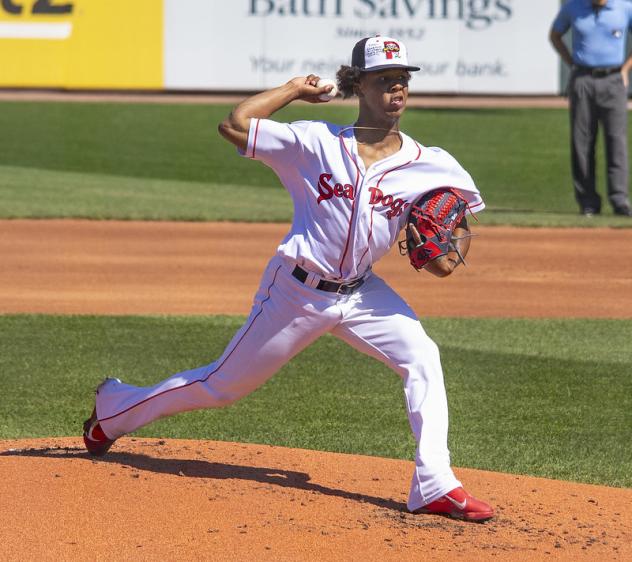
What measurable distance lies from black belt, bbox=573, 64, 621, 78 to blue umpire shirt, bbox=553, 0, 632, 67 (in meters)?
0.04

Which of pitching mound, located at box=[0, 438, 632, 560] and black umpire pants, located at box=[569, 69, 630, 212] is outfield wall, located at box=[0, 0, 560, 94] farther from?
pitching mound, located at box=[0, 438, 632, 560]

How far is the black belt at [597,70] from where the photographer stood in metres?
14.3

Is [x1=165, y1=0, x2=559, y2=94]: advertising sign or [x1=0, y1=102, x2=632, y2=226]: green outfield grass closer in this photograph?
[x1=0, y1=102, x2=632, y2=226]: green outfield grass

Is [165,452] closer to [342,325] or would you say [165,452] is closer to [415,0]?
[342,325]

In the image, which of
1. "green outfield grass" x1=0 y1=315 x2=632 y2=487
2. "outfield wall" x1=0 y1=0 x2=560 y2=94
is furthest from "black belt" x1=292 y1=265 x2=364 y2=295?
"outfield wall" x1=0 y1=0 x2=560 y2=94

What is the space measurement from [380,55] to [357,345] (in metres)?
1.15

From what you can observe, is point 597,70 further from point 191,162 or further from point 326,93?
point 326,93

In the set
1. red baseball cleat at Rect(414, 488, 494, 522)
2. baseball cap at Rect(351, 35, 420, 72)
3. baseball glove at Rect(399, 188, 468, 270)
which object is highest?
baseball cap at Rect(351, 35, 420, 72)

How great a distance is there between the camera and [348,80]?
548 centimetres

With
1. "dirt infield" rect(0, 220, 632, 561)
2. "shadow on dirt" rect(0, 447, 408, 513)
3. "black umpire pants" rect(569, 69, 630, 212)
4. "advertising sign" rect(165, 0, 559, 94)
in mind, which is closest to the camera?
"dirt infield" rect(0, 220, 632, 561)

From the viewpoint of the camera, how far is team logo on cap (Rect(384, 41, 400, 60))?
5355 millimetres

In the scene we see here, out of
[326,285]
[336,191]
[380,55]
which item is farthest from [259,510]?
[380,55]

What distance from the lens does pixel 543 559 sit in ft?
16.3

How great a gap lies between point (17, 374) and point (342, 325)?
11.3ft
